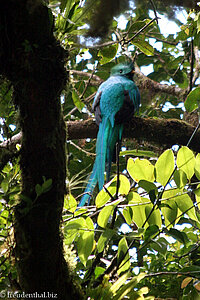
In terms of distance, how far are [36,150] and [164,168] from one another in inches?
18.1

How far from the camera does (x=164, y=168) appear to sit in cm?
139

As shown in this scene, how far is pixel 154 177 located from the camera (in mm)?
1430

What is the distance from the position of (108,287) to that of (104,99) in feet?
7.38

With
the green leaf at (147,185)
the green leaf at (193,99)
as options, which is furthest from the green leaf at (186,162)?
the green leaf at (193,99)

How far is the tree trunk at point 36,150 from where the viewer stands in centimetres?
122

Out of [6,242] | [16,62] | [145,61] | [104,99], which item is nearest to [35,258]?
[6,242]

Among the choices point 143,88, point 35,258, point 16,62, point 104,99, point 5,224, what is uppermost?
point 143,88

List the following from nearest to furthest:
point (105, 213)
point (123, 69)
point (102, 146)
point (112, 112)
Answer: point (105, 213)
point (102, 146)
point (112, 112)
point (123, 69)

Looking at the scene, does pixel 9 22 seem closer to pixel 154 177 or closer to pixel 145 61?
pixel 154 177

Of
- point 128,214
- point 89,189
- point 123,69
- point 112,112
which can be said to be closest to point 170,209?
point 128,214

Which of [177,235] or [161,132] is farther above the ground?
[161,132]

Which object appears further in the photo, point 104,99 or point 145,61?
point 145,61

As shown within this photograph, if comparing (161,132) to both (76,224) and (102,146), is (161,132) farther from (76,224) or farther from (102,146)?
(76,224)

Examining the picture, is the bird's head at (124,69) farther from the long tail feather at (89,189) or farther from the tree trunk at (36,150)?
the tree trunk at (36,150)
